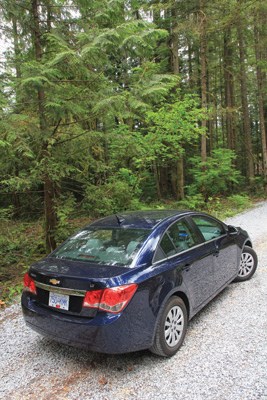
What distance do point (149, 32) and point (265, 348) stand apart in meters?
5.41

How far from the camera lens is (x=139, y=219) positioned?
12.6ft

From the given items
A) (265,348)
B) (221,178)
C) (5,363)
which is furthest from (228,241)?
(221,178)

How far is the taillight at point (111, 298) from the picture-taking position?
271 centimetres

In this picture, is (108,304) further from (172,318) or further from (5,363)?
(5,363)

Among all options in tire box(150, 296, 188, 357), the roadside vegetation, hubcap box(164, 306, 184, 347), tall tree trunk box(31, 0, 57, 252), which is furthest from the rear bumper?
tall tree trunk box(31, 0, 57, 252)

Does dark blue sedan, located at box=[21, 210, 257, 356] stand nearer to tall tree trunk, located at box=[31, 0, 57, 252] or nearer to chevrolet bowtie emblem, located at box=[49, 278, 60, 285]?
chevrolet bowtie emblem, located at box=[49, 278, 60, 285]

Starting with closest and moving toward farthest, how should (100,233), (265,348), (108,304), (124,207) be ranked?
1. (108,304)
2. (265,348)
3. (100,233)
4. (124,207)

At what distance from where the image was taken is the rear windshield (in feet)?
10.5

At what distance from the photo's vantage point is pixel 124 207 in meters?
7.52

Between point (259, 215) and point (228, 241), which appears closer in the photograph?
point (228, 241)

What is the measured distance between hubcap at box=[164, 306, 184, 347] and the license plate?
105 cm

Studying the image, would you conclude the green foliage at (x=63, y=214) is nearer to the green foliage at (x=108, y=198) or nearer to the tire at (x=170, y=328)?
the green foliage at (x=108, y=198)

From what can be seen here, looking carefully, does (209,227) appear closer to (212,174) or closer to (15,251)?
(15,251)

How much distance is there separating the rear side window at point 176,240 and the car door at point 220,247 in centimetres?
34
